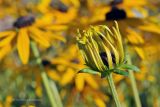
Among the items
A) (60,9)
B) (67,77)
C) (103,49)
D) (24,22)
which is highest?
(60,9)

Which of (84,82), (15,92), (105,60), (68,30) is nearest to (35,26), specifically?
(68,30)

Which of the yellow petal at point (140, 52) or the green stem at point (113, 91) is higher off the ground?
the yellow petal at point (140, 52)

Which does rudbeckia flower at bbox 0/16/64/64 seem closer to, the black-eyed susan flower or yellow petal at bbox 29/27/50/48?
yellow petal at bbox 29/27/50/48

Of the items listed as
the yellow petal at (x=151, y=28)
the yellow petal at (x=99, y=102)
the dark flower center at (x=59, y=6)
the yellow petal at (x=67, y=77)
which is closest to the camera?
the yellow petal at (x=151, y=28)

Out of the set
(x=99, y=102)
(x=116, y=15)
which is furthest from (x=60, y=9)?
(x=99, y=102)

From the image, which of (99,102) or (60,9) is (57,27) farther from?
(60,9)

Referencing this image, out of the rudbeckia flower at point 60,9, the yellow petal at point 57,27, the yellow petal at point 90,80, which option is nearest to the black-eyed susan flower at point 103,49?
the yellow petal at point 57,27

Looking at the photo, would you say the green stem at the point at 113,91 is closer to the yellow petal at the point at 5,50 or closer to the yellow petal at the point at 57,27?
the yellow petal at the point at 5,50
